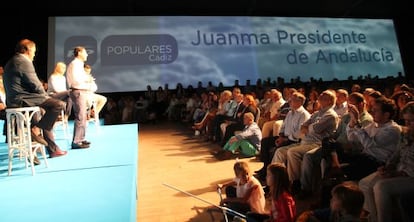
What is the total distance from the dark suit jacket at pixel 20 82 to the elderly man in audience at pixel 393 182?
8.16 ft

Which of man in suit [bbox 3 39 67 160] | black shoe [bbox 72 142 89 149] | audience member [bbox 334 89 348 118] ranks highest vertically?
man in suit [bbox 3 39 67 160]

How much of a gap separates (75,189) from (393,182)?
6.38 feet

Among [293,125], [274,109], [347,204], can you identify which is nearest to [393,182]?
[347,204]

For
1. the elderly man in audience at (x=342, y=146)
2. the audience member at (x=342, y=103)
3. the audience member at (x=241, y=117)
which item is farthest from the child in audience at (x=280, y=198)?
the audience member at (x=241, y=117)

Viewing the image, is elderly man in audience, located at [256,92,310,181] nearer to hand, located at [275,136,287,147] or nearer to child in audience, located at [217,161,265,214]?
hand, located at [275,136,287,147]

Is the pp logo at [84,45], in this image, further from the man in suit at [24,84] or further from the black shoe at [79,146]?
→ the man in suit at [24,84]

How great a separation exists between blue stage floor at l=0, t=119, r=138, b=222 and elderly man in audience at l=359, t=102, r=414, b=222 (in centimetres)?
139

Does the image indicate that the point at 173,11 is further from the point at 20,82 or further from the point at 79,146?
the point at 20,82

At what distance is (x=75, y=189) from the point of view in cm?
186

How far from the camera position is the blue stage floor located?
151cm

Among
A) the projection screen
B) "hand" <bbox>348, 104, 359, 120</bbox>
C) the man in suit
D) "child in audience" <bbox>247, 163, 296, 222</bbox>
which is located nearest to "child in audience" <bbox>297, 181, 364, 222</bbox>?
"child in audience" <bbox>247, 163, 296, 222</bbox>

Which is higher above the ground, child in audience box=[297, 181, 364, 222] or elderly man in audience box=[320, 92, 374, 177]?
elderly man in audience box=[320, 92, 374, 177]

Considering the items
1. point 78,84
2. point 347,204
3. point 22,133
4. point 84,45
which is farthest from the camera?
point 84,45

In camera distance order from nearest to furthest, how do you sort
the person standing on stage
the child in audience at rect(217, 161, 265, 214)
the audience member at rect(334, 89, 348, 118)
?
the child in audience at rect(217, 161, 265, 214)
the person standing on stage
the audience member at rect(334, 89, 348, 118)
